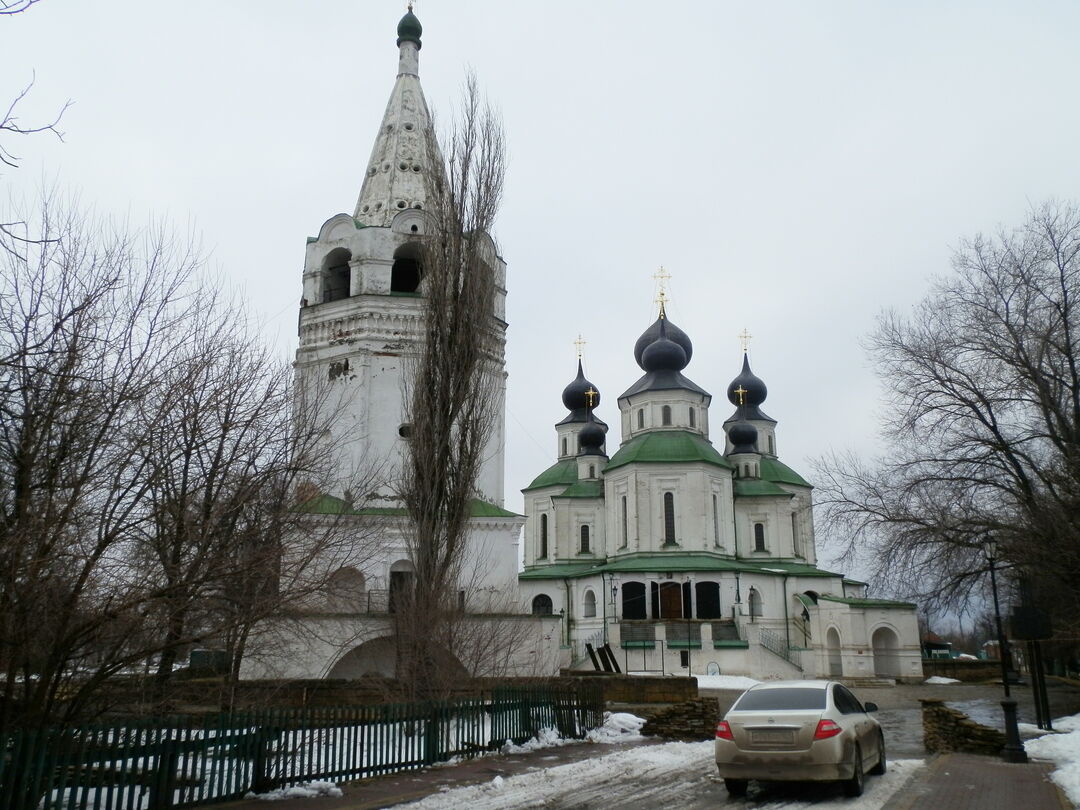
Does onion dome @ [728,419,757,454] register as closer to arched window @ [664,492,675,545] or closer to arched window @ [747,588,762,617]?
arched window @ [664,492,675,545]

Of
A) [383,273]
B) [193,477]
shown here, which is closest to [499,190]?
[383,273]

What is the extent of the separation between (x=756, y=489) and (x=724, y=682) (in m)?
16.4

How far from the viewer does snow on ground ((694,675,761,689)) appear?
33.7m

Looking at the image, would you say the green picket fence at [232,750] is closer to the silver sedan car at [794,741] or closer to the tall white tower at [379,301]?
the silver sedan car at [794,741]

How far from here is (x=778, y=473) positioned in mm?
52688

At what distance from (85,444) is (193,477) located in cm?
368

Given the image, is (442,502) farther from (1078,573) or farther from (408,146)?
(408,146)

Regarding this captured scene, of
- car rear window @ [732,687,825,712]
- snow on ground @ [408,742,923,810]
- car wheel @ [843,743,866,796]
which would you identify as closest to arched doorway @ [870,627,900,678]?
snow on ground @ [408,742,923,810]

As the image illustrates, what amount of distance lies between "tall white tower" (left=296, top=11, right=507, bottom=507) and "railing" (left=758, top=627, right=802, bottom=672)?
56.7 ft

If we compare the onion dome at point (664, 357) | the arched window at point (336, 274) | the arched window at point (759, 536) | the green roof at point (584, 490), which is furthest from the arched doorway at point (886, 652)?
the arched window at point (336, 274)

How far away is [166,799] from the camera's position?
8844 millimetres

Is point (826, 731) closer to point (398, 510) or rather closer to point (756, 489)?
point (398, 510)

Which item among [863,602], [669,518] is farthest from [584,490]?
[863,602]

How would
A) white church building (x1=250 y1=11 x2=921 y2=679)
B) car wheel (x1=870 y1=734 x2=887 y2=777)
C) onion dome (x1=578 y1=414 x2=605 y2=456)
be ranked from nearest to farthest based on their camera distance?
1. car wheel (x1=870 y1=734 x2=887 y2=777)
2. white church building (x1=250 y1=11 x2=921 y2=679)
3. onion dome (x1=578 y1=414 x2=605 y2=456)
